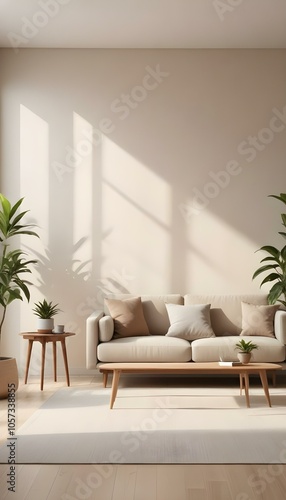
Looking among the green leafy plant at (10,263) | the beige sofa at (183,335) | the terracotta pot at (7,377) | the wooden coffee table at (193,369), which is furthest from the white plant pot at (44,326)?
the wooden coffee table at (193,369)

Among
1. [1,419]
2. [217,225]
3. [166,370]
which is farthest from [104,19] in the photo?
[1,419]

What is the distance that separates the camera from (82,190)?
759 centimetres

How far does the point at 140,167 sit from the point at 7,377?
2.82 metres

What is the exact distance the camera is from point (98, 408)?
5500 mm

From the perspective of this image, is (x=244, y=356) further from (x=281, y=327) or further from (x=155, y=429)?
(x=281, y=327)

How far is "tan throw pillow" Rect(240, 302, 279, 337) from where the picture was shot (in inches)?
273

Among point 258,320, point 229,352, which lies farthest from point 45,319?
point 258,320

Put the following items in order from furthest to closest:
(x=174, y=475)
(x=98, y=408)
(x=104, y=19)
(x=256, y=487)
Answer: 1. (x=104, y=19)
2. (x=98, y=408)
3. (x=174, y=475)
4. (x=256, y=487)

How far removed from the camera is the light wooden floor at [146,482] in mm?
3182

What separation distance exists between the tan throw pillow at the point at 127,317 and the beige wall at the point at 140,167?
467 millimetres

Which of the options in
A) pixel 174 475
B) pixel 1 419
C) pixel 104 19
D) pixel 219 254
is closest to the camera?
pixel 174 475

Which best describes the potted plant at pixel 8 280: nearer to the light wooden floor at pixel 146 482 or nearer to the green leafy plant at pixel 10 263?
the green leafy plant at pixel 10 263

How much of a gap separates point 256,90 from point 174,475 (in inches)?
201

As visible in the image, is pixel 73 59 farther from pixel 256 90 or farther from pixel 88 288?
pixel 88 288
